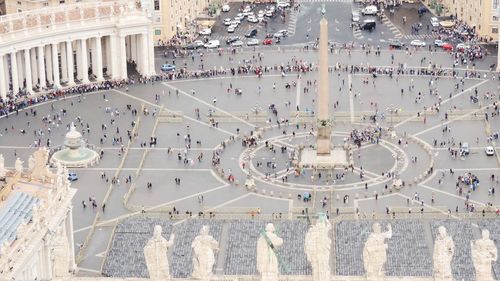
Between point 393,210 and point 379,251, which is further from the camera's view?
point 393,210

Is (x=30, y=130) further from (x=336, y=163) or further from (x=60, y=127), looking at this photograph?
(x=336, y=163)

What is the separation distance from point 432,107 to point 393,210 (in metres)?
45.8

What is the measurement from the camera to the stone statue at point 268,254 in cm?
6175

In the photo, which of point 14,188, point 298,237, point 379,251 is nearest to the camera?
point 379,251

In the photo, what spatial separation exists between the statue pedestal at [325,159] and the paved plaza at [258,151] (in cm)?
163

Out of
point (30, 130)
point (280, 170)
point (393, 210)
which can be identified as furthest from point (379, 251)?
point (30, 130)

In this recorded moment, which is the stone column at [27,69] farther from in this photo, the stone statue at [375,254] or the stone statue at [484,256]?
the stone statue at [484,256]

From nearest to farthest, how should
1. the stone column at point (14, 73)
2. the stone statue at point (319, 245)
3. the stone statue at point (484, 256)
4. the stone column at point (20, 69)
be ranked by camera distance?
the stone statue at point (484, 256) < the stone statue at point (319, 245) < the stone column at point (14, 73) < the stone column at point (20, 69)

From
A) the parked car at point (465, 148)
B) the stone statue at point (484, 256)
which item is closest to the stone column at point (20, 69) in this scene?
the parked car at point (465, 148)

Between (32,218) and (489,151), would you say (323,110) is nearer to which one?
(489,151)

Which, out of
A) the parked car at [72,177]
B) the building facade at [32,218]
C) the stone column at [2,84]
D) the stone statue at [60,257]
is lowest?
the parked car at [72,177]

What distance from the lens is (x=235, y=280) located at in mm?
64438

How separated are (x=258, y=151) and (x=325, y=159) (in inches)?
415

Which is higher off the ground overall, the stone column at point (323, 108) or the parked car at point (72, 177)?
the stone column at point (323, 108)
